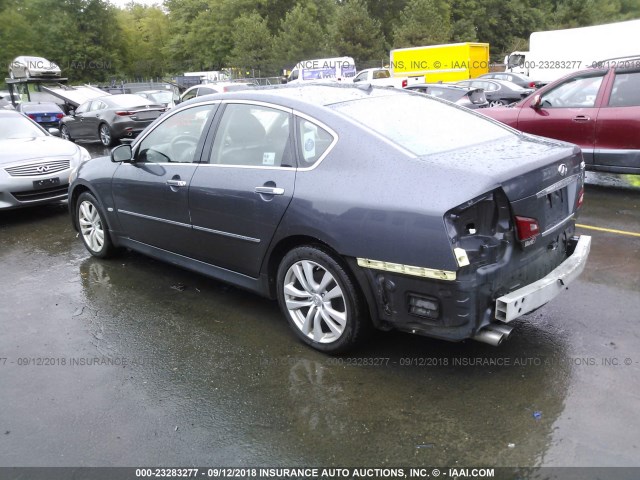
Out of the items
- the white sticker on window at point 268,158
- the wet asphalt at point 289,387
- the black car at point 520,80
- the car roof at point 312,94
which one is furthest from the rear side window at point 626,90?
the black car at point 520,80

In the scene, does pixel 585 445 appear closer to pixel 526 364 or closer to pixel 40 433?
pixel 526 364

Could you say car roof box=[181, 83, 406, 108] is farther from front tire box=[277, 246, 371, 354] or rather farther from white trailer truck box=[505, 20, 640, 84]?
white trailer truck box=[505, 20, 640, 84]

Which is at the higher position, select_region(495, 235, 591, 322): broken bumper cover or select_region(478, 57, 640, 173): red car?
select_region(478, 57, 640, 173): red car

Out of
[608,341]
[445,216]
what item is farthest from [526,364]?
[445,216]

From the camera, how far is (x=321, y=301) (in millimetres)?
3678

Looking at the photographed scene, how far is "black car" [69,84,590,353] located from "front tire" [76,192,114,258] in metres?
1.04

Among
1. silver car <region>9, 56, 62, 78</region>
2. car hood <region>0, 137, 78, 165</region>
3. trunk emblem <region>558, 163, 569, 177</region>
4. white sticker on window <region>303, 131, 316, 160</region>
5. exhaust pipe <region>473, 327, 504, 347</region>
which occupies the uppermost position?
silver car <region>9, 56, 62, 78</region>

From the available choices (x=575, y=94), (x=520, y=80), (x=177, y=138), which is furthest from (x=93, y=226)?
(x=520, y=80)

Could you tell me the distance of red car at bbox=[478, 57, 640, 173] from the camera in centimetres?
739

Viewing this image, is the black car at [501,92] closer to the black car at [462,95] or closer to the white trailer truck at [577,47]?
the black car at [462,95]

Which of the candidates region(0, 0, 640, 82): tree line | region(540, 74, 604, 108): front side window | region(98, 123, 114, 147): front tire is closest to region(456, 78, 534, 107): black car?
region(540, 74, 604, 108): front side window

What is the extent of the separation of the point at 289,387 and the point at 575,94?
6.67m

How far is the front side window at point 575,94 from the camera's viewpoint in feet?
25.8

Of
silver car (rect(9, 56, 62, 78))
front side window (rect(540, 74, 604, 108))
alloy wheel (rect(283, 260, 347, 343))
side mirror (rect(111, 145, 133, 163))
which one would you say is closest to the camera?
alloy wheel (rect(283, 260, 347, 343))
